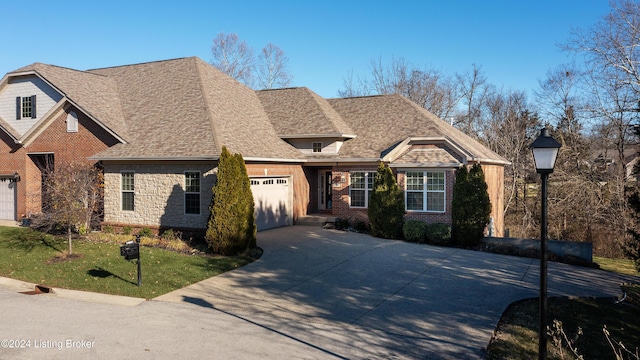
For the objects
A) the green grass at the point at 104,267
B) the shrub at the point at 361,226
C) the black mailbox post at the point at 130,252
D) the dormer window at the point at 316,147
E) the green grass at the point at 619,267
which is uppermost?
the dormer window at the point at 316,147

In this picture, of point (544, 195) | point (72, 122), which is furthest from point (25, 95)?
point (544, 195)

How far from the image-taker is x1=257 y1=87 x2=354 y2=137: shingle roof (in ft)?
74.3

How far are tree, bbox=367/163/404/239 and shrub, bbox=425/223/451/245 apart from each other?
50.8 inches

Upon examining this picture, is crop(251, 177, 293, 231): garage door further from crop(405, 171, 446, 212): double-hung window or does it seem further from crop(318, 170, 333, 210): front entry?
crop(405, 171, 446, 212): double-hung window

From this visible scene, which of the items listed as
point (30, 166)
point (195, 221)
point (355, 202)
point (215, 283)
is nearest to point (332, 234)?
point (355, 202)

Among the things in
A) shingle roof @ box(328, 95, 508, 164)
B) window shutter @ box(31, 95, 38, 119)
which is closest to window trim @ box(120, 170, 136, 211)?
window shutter @ box(31, 95, 38, 119)

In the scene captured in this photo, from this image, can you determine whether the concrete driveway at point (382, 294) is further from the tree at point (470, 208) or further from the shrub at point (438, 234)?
the tree at point (470, 208)

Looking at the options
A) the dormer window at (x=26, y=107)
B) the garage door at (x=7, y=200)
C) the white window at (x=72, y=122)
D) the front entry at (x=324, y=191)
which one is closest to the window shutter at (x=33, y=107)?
the dormer window at (x=26, y=107)

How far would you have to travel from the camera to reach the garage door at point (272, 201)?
1917cm

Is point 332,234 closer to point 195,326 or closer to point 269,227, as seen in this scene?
point 269,227

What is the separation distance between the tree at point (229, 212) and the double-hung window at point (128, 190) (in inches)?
208

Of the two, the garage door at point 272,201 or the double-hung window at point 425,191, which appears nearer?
the garage door at point 272,201

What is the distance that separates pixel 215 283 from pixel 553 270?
9774mm

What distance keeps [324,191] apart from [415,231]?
7310 mm
